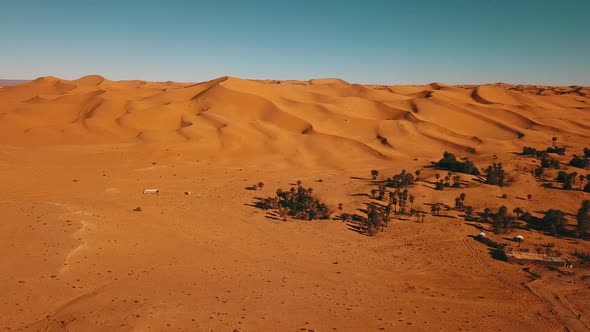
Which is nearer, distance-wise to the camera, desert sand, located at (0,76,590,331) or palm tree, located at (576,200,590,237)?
desert sand, located at (0,76,590,331)

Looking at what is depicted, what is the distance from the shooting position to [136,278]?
13.4 meters

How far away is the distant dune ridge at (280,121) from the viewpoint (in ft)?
124

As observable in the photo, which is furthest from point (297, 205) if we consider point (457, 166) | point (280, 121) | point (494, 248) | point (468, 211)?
point (280, 121)

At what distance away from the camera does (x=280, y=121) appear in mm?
44656

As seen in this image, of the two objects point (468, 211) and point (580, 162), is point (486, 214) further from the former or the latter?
point (580, 162)

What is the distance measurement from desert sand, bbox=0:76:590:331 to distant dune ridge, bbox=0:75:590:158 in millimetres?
344

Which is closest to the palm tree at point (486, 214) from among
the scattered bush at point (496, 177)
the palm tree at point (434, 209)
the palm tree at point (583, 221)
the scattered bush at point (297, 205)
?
the palm tree at point (434, 209)

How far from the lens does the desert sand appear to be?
11.8 metres

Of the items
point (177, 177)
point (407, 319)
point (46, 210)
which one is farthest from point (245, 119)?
point (407, 319)

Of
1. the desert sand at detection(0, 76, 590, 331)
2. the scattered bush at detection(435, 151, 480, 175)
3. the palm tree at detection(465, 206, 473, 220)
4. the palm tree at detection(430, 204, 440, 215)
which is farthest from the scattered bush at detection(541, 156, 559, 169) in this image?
the palm tree at detection(430, 204, 440, 215)

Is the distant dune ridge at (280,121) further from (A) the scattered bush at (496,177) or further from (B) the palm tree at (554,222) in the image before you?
(B) the palm tree at (554,222)

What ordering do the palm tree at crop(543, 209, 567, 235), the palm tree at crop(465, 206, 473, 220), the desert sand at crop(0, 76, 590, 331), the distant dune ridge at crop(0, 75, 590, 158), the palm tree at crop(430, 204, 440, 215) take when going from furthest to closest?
the distant dune ridge at crop(0, 75, 590, 158), the palm tree at crop(430, 204, 440, 215), the palm tree at crop(465, 206, 473, 220), the palm tree at crop(543, 209, 567, 235), the desert sand at crop(0, 76, 590, 331)

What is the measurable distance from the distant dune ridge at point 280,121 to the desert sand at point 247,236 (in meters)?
0.34

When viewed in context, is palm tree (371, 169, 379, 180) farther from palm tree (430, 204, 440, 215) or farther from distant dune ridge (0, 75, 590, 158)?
distant dune ridge (0, 75, 590, 158)
